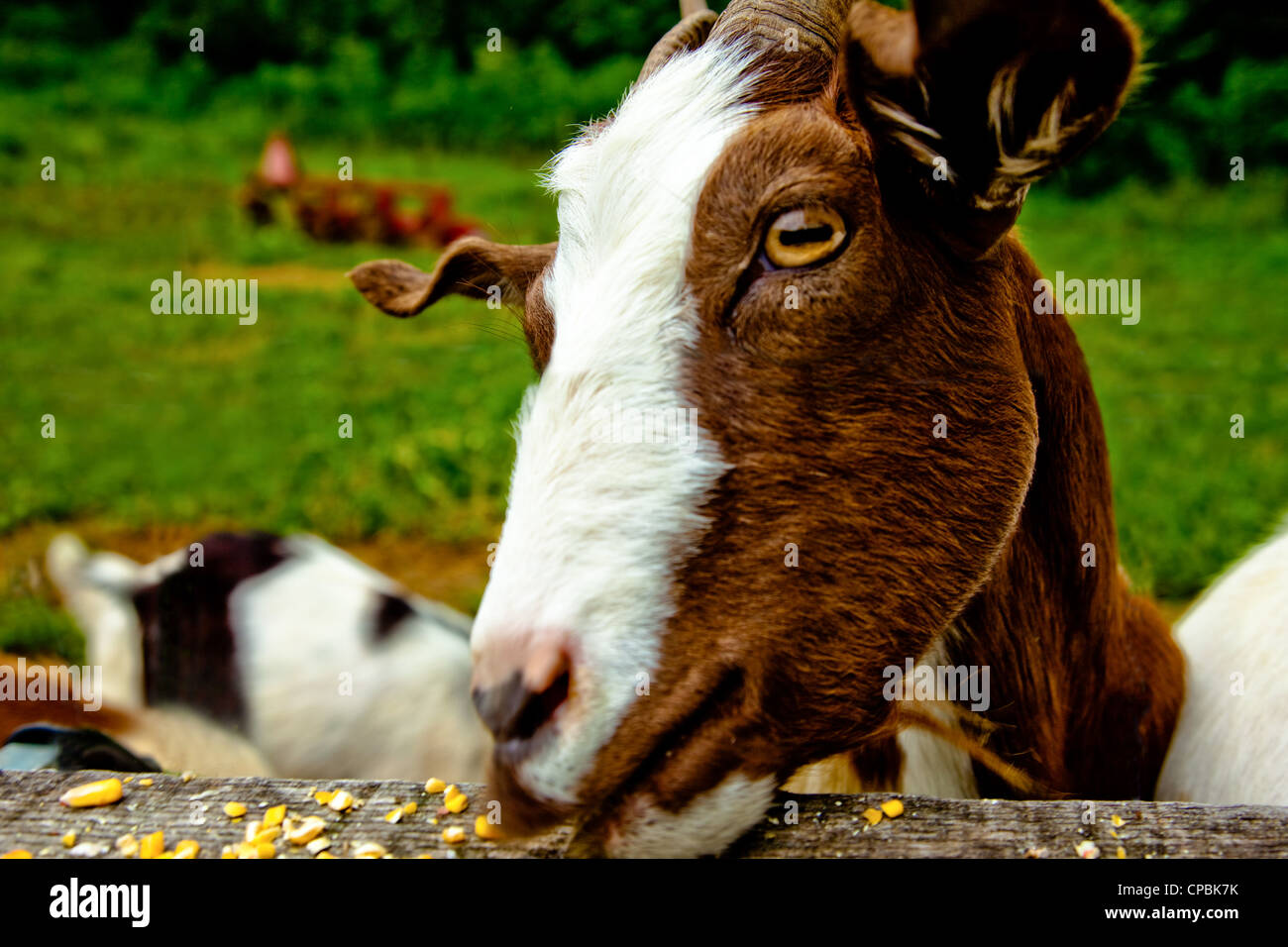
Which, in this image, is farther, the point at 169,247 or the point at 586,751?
the point at 169,247

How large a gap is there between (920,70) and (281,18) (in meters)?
17.0

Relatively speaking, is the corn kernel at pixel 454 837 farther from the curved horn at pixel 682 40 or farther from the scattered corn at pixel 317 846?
the curved horn at pixel 682 40

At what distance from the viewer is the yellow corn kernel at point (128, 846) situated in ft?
6.43

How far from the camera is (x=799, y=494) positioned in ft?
6.23

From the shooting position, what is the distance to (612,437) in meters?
1.88

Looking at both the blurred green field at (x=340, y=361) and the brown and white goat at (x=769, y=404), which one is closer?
the brown and white goat at (x=769, y=404)

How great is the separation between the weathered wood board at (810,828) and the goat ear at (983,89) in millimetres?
1107

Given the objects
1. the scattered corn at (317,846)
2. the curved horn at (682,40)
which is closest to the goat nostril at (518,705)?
the scattered corn at (317,846)

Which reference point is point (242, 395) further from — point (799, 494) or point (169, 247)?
point (799, 494)

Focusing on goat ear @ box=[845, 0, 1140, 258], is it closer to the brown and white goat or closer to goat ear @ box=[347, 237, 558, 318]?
the brown and white goat

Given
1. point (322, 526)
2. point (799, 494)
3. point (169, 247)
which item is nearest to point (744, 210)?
point (799, 494)

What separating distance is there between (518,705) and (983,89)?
1.26 meters

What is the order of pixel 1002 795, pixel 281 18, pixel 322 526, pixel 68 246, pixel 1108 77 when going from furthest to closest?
pixel 281 18 < pixel 68 246 < pixel 322 526 < pixel 1002 795 < pixel 1108 77

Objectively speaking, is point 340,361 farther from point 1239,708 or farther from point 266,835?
point 1239,708
